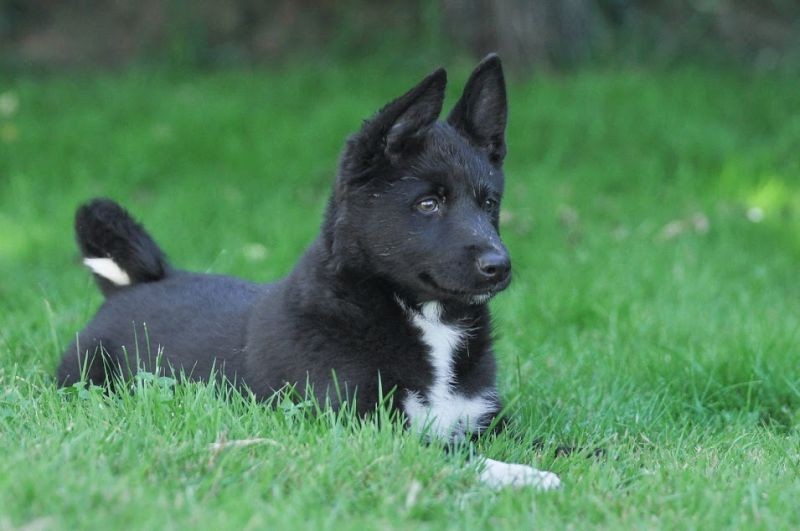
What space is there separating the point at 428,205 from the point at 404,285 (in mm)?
261

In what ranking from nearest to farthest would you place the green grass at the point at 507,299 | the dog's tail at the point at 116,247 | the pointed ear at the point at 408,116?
the green grass at the point at 507,299 → the pointed ear at the point at 408,116 → the dog's tail at the point at 116,247

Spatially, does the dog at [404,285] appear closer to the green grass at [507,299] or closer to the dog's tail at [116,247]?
the green grass at [507,299]

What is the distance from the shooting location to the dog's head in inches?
140

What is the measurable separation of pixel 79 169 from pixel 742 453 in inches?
237

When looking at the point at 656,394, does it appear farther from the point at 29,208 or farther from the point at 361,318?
the point at 29,208

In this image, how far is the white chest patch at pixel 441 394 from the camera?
364 centimetres

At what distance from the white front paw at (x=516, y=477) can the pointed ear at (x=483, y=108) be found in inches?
44.3

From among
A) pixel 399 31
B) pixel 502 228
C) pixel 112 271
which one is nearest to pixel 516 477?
pixel 112 271

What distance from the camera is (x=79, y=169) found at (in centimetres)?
852

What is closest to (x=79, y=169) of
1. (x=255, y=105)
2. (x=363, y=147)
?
(x=255, y=105)

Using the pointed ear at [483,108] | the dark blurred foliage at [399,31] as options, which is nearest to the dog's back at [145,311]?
the pointed ear at [483,108]

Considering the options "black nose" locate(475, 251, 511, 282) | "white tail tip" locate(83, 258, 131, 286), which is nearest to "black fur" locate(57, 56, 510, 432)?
"black nose" locate(475, 251, 511, 282)

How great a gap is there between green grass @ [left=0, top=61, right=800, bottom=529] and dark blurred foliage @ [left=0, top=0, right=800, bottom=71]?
527 mm

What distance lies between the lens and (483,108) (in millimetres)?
3951
